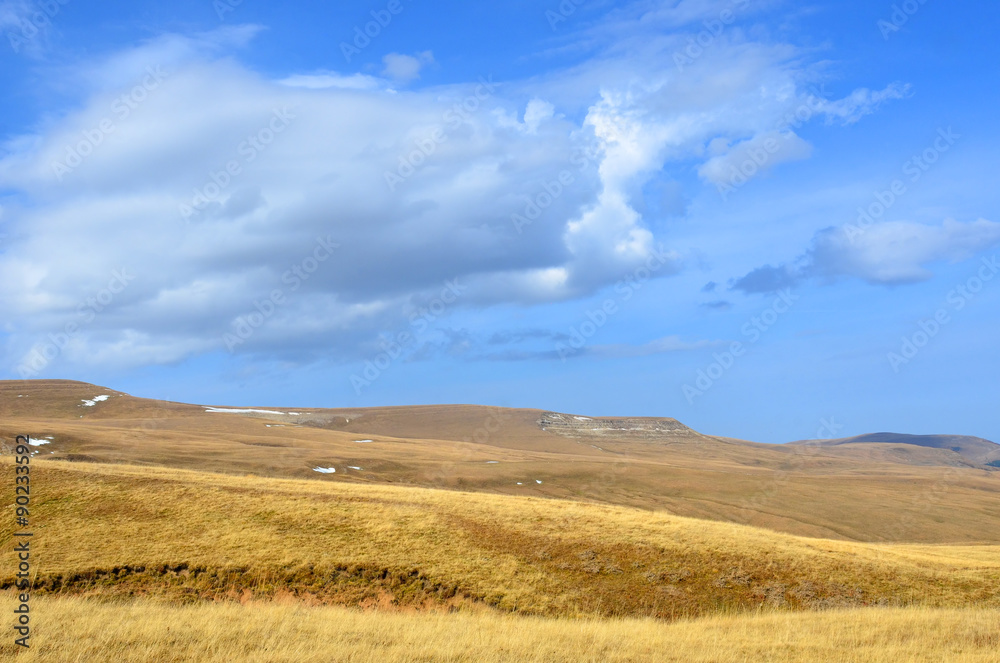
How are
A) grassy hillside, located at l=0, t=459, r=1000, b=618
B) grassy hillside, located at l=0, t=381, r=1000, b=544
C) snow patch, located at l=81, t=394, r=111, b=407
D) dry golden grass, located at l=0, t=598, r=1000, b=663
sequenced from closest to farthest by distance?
dry golden grass, located at l=0, t=598, r=1000, b=663 → grassy hillside, located at l=0, t=459, r=1000, b=618 → grassy hillside, located at l=0, t=381, r=1000, b=544 → snow patch, located at l=81, t=394, r=111, b=407

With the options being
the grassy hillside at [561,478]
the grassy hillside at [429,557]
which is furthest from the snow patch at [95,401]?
the grassy hillside at [429,557]

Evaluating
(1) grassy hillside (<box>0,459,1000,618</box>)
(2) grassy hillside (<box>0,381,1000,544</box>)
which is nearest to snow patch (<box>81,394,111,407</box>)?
(2) grassy hillside (<box>0,381,1000,544</box>)

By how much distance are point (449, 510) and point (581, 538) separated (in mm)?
5992

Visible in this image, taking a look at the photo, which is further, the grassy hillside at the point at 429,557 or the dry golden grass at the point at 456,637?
the grassy hillside at the point at 429,557

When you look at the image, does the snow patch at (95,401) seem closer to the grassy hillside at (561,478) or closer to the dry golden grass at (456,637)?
the grassy hillside at (561,478)

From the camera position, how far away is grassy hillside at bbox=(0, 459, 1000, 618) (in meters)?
21.6

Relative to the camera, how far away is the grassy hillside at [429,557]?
21562mm

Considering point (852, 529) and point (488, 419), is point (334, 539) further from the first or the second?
point (488, 419)

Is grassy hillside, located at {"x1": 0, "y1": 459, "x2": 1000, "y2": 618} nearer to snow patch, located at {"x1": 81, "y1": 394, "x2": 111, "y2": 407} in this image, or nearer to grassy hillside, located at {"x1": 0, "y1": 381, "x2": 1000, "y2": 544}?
grassy hillside, located at {"x1": 0, "y1": 381, "x2": 1000, "y2": 544}

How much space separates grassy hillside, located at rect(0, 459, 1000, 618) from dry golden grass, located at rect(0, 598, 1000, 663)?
286 centimetres

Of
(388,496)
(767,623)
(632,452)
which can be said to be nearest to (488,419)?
(632,452)

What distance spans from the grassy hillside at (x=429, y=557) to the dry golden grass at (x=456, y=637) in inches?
113

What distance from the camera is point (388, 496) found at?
3158 cm

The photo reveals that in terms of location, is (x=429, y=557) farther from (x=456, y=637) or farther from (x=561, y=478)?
(x=561, y=478)
